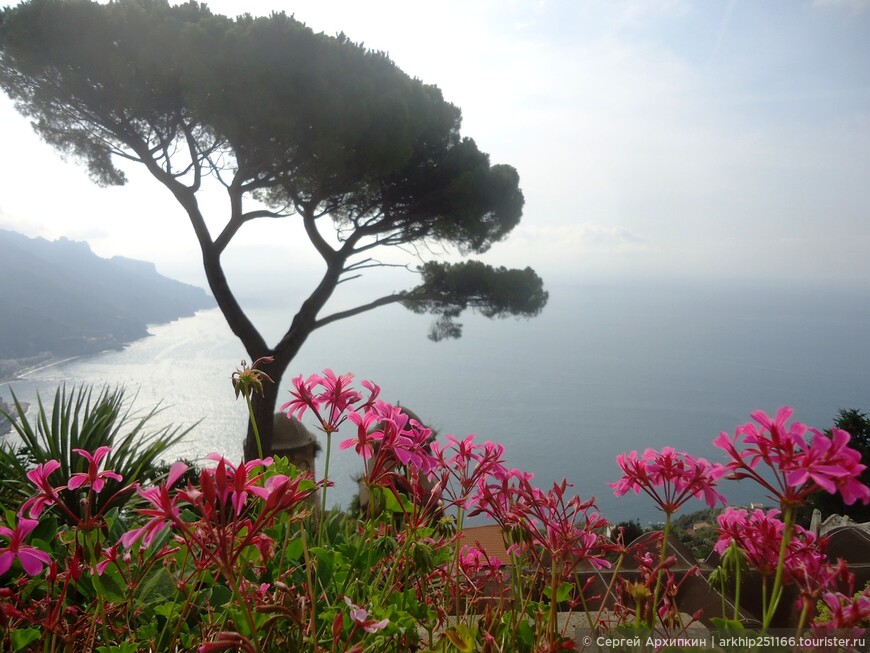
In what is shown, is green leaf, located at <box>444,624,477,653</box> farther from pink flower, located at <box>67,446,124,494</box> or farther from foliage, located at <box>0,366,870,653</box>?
pink flower, located at <box>67,446,124,494</box>

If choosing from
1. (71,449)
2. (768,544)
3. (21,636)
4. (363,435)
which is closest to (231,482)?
(363,435)

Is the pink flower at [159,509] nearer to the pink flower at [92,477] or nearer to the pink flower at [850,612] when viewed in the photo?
the pink flower at [92,477]

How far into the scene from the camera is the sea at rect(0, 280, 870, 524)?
71.6 feet

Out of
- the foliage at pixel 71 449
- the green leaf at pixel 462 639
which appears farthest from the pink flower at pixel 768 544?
the foliage at pixel 71 449

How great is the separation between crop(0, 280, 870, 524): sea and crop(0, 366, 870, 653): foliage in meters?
7.69

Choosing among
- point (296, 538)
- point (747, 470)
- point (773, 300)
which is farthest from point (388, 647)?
point (773, 300)

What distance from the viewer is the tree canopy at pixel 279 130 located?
21.5 feet

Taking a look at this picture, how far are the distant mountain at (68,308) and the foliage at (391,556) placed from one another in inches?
865

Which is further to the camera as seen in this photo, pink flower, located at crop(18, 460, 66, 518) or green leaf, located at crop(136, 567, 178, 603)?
green leaf, located at crop(136, 567, 178, 603)

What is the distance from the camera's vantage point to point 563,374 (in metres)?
40.0

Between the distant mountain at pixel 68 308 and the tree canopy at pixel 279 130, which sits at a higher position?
the tree canopy at pixel 279 130

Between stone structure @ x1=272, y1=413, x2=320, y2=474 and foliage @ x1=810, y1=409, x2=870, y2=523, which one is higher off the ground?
foliage @ x1=810, y1=409, x2=870, y2=523

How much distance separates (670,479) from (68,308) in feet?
78.1

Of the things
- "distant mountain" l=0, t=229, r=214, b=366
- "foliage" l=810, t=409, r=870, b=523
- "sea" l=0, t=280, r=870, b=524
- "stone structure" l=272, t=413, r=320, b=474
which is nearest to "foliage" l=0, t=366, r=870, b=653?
"foliage" l=810, t=409, r=870, b=523
